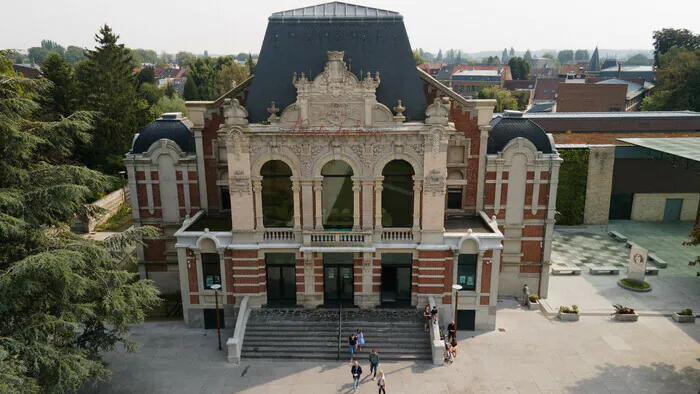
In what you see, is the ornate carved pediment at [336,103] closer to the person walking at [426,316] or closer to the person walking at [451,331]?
the person walking at [426,316]

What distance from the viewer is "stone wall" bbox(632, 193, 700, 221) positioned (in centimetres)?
5631

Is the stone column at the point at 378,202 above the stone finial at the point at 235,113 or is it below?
below

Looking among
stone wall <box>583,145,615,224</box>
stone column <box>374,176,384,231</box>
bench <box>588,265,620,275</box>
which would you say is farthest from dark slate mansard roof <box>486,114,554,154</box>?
stone wall <box>583,145,615,224</box>

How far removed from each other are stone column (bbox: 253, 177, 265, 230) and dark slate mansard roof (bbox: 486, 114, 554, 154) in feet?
55.8

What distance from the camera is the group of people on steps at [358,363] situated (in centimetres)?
2684

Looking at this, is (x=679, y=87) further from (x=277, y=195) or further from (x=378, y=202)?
(x=277, y=195)

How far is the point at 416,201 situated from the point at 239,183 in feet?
35.4

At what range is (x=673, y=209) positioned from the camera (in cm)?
5694

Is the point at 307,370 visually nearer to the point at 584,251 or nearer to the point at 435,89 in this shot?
the point at 435,89

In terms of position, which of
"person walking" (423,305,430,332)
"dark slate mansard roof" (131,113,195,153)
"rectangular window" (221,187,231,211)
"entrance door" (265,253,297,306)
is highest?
"dark slate mansard roof" (131,113,195,153)

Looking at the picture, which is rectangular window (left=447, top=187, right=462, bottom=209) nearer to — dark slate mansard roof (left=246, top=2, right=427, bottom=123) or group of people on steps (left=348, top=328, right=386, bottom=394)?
dark slate mansard roof (left=246, top=2, right=427, bottom=123)

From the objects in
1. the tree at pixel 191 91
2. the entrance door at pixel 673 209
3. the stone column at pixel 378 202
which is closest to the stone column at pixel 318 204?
the stone column at pixel 378 202

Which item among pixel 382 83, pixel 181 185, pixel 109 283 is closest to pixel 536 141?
pixel 382 83

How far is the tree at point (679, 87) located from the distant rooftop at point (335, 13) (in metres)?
70.0
